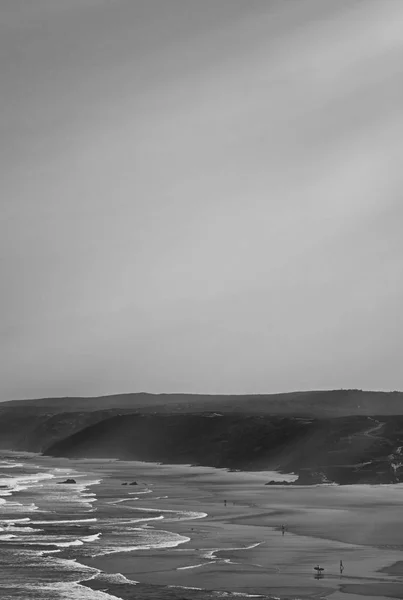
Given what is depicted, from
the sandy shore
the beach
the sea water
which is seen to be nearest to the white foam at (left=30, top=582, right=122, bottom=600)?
the sea water

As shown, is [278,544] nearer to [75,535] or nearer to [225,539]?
[225,539]

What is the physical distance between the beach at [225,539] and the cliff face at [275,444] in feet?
29.4

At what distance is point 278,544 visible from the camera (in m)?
53.7

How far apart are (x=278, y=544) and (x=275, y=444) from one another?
298 feet

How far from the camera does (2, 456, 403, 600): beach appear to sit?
40594 mm

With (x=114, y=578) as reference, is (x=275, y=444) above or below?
above

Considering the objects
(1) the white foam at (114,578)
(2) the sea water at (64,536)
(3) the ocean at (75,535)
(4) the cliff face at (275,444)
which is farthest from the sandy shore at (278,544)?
(4) the cliff face at (275,444)

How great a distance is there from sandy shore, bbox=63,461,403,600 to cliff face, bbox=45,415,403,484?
10807mm

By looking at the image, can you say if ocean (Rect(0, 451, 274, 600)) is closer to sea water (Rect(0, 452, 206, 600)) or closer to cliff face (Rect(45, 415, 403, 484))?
sea water (Rect(0, 452, 206, 600))

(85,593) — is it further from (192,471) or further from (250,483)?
(192,471)

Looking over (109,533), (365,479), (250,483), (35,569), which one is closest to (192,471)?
(250,483)

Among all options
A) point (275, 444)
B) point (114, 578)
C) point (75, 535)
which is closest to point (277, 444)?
point (275, 444)

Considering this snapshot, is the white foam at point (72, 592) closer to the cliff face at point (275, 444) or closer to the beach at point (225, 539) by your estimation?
the beach at point (225, 539)

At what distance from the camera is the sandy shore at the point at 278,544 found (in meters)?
40.9
